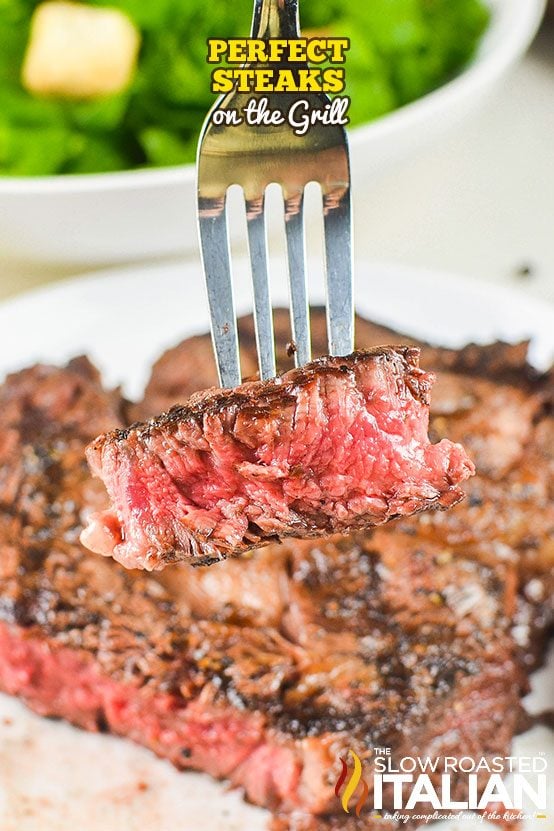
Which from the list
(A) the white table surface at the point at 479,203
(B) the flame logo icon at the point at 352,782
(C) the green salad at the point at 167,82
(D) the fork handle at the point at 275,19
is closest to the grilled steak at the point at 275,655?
(B) the flame logo icon at the point at 352,782

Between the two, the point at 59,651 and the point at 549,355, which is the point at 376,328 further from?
the point at 59,651

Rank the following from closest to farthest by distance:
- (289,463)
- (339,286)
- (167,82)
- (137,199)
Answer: (289,463)
(339,286)
(137,199)
(167,82)

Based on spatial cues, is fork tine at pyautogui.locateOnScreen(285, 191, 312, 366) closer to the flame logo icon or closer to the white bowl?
the flame logo icon

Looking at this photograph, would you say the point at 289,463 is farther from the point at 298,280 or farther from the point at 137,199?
the point at 137,199

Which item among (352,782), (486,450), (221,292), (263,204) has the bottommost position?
(352,782)

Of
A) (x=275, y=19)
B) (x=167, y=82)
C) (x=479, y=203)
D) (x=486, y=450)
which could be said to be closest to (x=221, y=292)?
(x=275, y=19)

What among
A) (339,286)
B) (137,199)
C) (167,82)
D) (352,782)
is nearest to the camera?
(339,286)

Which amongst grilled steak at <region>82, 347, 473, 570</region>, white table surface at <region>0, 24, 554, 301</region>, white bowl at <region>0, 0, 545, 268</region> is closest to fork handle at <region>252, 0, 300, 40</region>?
grilled steak at <region>82, 347, 473, 570</region>
